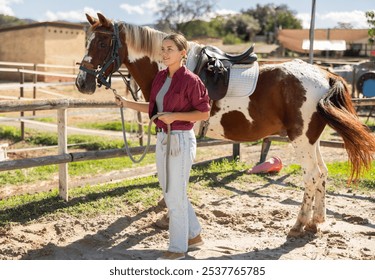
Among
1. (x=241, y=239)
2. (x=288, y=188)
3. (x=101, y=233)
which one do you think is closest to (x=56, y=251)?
(x=101, y=233)

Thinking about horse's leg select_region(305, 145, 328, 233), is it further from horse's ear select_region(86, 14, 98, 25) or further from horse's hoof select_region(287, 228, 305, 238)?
horse's ear select_region(86, 14, 98, 25)

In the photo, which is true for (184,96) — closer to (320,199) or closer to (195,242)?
(195,242)

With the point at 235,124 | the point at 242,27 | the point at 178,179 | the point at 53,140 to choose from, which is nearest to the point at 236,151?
the point at 235,124

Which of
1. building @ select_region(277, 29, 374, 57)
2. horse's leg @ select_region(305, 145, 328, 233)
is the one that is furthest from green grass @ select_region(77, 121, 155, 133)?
building @ select_region(277, 29, 374, 57)

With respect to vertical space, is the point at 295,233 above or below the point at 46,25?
below

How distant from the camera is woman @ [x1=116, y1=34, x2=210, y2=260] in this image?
→ 131 inches

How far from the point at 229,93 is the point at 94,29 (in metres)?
1.39

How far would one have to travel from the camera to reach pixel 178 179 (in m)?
3.46

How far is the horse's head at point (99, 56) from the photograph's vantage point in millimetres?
4238

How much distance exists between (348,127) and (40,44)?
68.1 feet

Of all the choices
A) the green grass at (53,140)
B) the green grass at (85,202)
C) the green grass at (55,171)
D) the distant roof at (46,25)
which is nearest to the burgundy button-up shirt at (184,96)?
the green grass at (85,202)

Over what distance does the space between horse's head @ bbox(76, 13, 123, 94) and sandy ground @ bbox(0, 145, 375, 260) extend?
1.35m

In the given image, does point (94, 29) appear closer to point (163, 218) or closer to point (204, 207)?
point (163, 218)

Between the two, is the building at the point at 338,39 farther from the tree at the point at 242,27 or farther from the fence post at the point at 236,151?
the fence post at the point at 236,151
